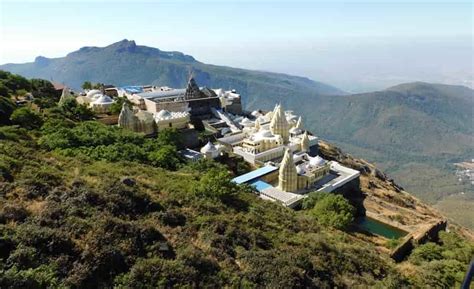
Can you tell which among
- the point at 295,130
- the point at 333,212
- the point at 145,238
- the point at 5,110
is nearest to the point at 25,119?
the point at 5,110

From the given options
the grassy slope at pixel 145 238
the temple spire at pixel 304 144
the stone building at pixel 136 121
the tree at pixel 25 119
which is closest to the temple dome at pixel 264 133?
the temple spire at pixel 304 144

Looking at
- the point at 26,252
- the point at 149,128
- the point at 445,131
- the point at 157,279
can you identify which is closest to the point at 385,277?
the point at 157,279

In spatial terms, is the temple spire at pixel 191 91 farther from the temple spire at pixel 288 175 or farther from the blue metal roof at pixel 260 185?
the temple spire at pixel 288 175

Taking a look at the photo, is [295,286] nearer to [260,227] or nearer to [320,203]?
Result: [260,227]

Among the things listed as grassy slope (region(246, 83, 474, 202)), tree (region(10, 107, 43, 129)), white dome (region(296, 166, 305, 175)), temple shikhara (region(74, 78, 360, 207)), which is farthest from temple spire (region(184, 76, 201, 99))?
grassy slope (region(246, 83, 474, 202))

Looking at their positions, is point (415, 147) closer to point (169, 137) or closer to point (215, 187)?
point (169, 137)

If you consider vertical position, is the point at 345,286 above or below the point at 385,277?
above
